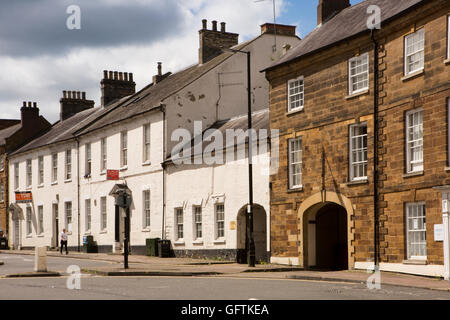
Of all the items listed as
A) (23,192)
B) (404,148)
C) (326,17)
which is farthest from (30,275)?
(23,192)

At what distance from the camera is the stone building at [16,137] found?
189 feet

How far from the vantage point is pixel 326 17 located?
32094 mm

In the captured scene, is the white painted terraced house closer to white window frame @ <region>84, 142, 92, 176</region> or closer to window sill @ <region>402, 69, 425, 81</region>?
white window frame @ <region>84, 142, 92, 176</region>

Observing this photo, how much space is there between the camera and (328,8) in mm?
32156

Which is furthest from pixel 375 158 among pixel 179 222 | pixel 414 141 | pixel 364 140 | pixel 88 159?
pixel 88 159

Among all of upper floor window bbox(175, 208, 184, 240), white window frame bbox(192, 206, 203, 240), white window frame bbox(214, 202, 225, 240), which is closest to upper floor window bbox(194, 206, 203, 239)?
white window frame bbox(192, 206, 203, 240)

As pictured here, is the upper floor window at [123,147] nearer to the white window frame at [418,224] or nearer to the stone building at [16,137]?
the stone building at [16,137]

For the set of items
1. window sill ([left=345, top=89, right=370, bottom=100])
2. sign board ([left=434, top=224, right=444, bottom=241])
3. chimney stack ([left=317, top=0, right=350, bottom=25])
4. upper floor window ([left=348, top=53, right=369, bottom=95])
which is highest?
chimney stack ([left=317, top=0, right=350, bottom=25])

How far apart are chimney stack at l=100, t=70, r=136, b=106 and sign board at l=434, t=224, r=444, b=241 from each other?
33.5m

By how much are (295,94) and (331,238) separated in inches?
232

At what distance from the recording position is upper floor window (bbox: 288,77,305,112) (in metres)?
29.1

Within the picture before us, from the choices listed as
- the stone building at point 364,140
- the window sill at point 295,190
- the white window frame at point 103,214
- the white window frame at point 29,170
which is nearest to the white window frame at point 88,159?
the white window frame at point 103,214

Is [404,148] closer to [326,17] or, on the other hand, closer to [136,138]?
[326,17]
